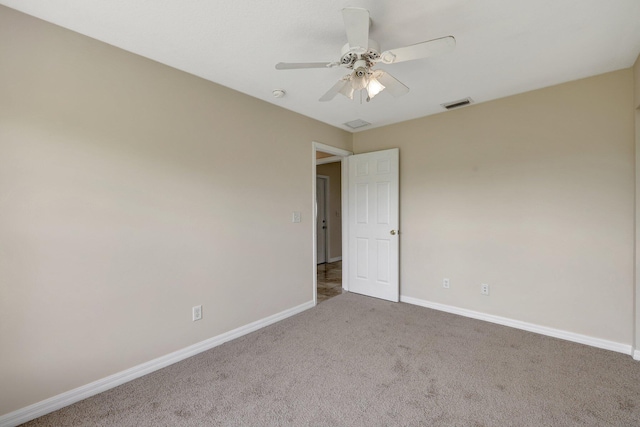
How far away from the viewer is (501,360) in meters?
2.29

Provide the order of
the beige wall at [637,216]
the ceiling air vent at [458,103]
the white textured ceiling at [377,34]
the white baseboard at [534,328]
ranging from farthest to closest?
the ceiling air vent at [458,103], the white baseboard at [534,328], the beige wall at [637,216], the white textured ceiling at [377,34]

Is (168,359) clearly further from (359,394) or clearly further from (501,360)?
(501,360)

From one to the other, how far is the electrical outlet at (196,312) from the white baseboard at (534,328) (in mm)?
2503

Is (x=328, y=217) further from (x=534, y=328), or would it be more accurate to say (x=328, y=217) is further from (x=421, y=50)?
(x=421, y=50)

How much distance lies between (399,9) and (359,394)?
7.88 feet

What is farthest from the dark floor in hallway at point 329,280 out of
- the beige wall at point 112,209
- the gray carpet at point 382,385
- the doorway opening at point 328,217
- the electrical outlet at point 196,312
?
the electrical outlet at point 196,312

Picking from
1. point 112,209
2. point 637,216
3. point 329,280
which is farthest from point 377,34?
point 329,280

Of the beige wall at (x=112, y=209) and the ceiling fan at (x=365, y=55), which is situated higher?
the ceiling fan at (x=365, y=55)

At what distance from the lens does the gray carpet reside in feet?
5.51

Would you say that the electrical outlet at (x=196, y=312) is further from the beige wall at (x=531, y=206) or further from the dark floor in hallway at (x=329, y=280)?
the beige wall at (x=531, y=206)

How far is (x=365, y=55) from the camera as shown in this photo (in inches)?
68.0

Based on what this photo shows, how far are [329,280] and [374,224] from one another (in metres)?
1.54

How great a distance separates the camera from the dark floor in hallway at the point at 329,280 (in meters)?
4.11

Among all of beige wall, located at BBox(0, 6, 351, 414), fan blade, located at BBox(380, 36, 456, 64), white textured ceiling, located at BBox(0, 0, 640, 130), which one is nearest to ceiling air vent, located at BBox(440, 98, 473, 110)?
white textured ceiling, located at BBox(0, 0, 640, 130)
